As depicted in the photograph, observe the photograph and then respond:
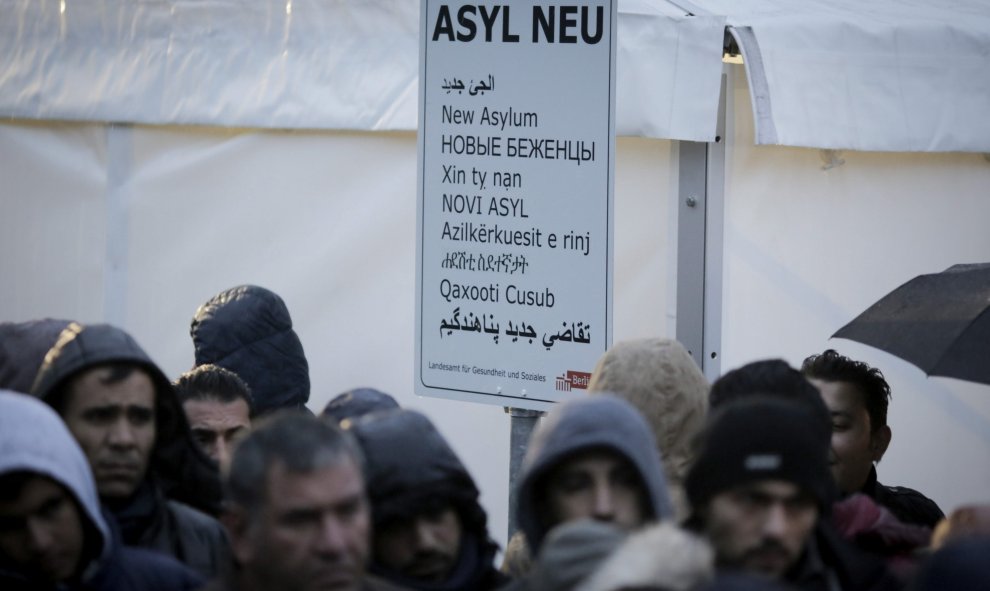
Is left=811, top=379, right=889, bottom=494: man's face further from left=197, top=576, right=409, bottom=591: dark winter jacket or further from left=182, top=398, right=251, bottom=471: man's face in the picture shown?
left=197, top=576, right=409, bottom=591: dark winter jacket

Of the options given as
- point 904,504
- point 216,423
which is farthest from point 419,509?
point 904,504

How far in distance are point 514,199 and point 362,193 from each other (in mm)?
1648

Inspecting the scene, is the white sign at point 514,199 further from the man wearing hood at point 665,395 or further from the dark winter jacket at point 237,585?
the dark winter jacket at point 237,585

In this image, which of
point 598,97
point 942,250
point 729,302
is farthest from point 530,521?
point 942,250

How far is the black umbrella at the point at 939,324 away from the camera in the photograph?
4.57 metres

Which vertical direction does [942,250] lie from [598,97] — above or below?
below

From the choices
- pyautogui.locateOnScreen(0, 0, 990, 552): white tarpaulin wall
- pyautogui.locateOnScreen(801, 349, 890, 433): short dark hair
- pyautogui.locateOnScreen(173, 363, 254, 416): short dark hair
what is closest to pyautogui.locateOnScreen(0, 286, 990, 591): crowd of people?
pyautogui.locateOnScreen(173, 363, 254, 416): short dark hair

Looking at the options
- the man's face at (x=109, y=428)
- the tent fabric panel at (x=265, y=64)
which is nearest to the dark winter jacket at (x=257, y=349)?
the tent fabric panel at (x=265, y=64)

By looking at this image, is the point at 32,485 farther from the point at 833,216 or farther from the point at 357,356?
the point at 833,216

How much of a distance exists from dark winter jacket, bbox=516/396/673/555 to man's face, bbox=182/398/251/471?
64.6 inches

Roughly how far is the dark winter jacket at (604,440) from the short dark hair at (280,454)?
1.53 ft

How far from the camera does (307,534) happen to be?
9.96 feet

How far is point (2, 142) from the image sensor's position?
695cm

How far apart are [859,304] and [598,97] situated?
198cm
